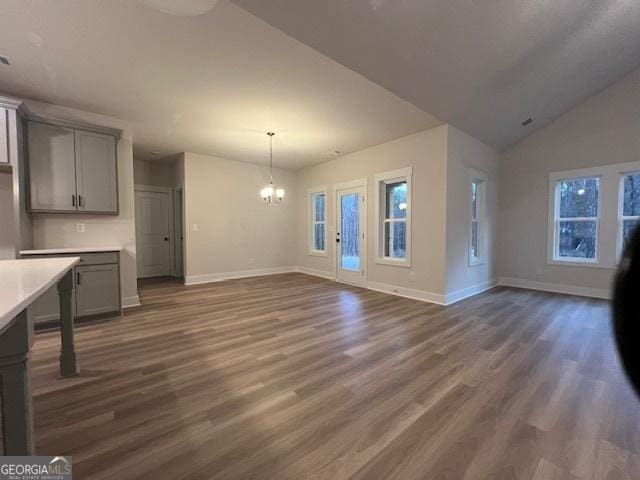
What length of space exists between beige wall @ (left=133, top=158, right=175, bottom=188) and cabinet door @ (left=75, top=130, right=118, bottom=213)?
2.70 metres

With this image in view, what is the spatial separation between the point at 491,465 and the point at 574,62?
464 cm

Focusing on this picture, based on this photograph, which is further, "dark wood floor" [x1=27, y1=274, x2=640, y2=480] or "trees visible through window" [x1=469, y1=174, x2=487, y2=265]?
"trees visible through window" [x1=469, y1=174, x2=487, y2=265]

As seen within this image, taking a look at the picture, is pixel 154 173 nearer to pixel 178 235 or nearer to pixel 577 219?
pixel 178 235

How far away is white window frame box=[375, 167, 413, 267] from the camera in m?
4.57

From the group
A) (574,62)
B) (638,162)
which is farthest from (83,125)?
(638,162)

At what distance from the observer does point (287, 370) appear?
2.22 metres

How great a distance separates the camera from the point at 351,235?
19.0 ft

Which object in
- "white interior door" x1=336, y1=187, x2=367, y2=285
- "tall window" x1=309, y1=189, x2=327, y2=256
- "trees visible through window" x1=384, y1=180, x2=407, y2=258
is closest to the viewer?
"trees visible through window" x1=384, y1=180, x2=407, y2=258

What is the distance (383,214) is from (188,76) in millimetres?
3511

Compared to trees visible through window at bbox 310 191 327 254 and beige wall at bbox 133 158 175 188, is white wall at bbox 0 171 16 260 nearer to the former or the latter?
beige wall at bbox 133 158 175 188

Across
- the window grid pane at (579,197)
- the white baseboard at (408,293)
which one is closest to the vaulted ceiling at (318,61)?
the window grid pane at (579,197)

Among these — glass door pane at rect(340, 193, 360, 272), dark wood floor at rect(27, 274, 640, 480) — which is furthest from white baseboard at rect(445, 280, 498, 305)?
glass door pane at rect(340, 193, 360, 272)

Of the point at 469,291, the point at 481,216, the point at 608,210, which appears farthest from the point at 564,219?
the point at 469,291

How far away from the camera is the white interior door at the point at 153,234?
6266 mm
